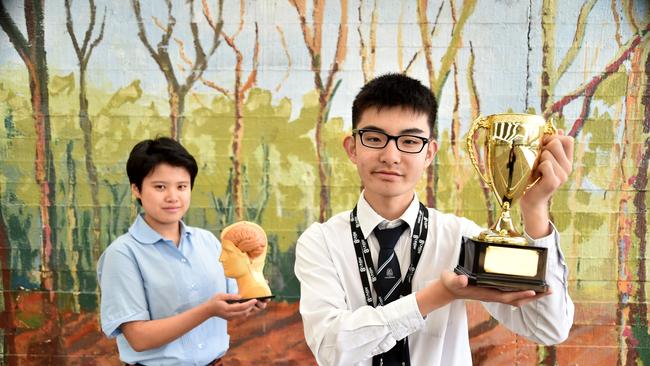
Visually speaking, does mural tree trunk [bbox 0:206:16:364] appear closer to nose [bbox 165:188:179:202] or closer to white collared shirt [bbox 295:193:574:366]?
nose [bbox 165:188:179:202]

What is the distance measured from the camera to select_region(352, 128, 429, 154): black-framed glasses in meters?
1.31

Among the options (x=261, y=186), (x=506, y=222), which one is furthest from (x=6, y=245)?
(x=506, y=222)

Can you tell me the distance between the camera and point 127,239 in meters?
1.79

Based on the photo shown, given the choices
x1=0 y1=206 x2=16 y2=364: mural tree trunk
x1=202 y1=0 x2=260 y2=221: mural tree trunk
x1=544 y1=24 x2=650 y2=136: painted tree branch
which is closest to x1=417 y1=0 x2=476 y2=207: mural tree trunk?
x1=544 y1=24 x2=650 y2=136: painted tree branch

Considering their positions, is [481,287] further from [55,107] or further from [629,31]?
[55,107]

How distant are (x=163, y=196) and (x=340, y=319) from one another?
0.85 m

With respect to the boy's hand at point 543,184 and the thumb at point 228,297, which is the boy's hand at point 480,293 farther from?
the thumb at point 228,297

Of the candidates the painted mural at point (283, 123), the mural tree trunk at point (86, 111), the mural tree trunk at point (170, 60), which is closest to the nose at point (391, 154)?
the painted mural at point (283, 123)

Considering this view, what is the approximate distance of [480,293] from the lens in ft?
3.81

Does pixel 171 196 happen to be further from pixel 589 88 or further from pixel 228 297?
pixel 589 88

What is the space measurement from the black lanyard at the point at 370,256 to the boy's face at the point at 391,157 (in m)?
0.11

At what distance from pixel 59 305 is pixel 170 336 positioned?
1.34m

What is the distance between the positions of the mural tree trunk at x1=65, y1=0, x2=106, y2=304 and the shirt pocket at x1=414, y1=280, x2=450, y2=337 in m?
1.92

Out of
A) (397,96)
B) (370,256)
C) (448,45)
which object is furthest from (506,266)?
(448,45)
